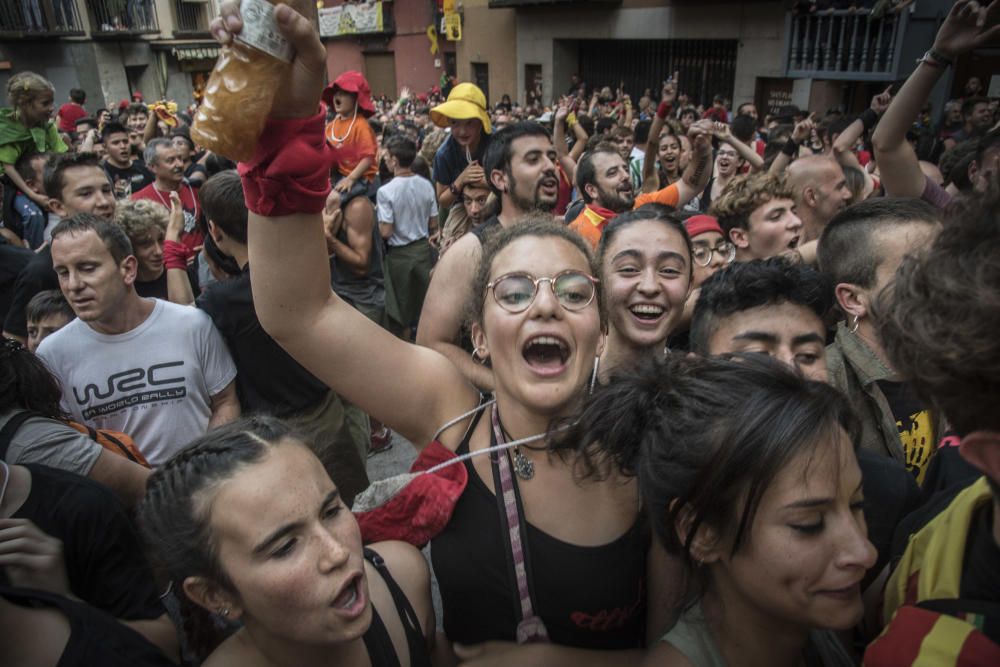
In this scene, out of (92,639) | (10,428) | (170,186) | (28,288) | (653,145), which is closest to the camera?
(92,639)

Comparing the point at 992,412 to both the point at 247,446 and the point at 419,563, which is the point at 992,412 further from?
the point at 247,446

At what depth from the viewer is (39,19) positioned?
64.1ft

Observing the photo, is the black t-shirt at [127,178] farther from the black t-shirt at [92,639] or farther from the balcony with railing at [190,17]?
the balcony with railing at [190,17]

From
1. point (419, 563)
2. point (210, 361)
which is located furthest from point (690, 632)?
point (210, 361)

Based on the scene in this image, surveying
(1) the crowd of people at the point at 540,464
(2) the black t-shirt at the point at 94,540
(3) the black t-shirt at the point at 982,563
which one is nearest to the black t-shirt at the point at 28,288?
(1) the crowd of people at the point at 540,464

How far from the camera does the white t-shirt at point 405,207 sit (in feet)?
18.5

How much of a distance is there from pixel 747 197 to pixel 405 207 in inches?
124

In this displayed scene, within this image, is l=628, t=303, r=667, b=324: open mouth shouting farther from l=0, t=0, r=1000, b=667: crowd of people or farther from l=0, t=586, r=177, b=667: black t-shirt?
l=0, t=586, r=177, b=667: black t-shirt

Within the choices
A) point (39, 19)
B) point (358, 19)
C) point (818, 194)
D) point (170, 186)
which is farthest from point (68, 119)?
point (358, 19)

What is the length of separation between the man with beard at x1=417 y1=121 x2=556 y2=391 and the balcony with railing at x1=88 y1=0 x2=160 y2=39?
916 inches

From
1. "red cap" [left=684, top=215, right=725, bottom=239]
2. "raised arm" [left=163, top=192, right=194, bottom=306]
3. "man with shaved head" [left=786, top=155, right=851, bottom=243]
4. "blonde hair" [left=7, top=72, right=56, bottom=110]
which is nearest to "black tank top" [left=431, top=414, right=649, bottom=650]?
"red cap" [left=684, top=215, right=725, bottom=239]

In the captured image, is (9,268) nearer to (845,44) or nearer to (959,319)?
(959,319)

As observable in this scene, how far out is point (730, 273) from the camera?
2.04 m

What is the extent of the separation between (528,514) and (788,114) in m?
9.17
